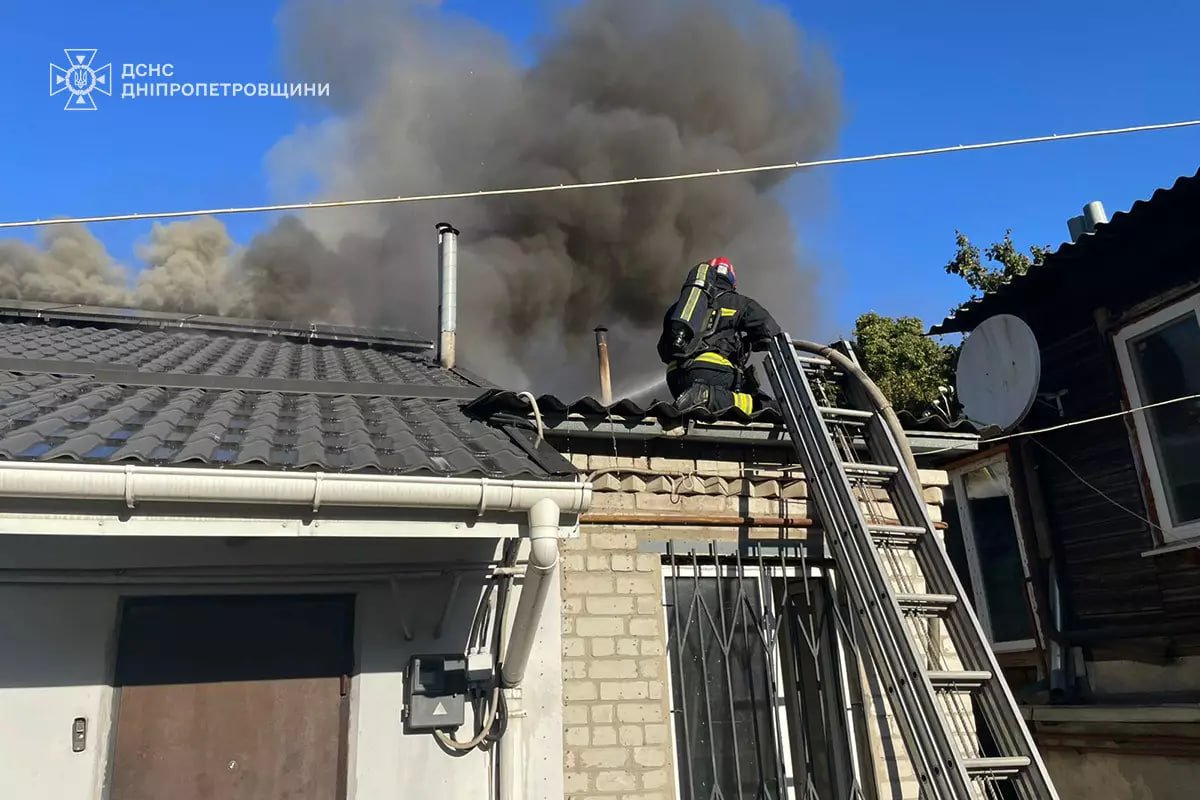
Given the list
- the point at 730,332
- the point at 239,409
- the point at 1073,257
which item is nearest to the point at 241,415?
the point at 239,409

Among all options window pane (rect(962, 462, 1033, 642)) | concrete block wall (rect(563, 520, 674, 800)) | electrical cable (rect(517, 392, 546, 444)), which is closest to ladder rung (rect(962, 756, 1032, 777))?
concrete block wall (rect(563, 520, 674, 800))

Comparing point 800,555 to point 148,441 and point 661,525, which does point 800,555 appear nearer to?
point 661,525

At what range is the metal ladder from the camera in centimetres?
324

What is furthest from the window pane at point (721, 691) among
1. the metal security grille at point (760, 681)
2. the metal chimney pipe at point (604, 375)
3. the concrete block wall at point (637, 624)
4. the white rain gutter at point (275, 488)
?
the metal chimney pipe at point (604, 375)

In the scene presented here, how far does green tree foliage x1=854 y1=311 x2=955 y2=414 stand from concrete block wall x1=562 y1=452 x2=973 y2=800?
11412 millimetres

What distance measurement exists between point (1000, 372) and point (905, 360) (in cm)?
919

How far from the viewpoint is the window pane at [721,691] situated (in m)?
3.98

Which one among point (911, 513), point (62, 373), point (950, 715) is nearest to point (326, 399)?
Answer: point (62, 373)

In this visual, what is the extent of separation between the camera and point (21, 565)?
3.18 m

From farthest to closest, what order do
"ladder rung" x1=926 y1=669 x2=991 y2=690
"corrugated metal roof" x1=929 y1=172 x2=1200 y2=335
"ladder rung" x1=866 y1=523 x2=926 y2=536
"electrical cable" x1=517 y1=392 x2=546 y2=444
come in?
"corrugated metal roof" x1=929 y1=172 x2=1200 y2=335, "ladder rung" x1=866 y1=523 x2=926 y2=536, "electrical cable" x1=517 y1=392 x2=546 y2=444, "ladder rung" x1=926 y1=669 x2=991 y2=690

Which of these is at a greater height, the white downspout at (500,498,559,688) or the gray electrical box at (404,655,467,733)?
the white downspout at (500,498,559,688)

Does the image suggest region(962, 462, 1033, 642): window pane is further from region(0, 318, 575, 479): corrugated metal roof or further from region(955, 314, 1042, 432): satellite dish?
region(0, 318, 575, 479): corrugated metal roof

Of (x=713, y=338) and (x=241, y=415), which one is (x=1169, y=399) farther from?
(x=241, y=415)

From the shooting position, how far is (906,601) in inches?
143
